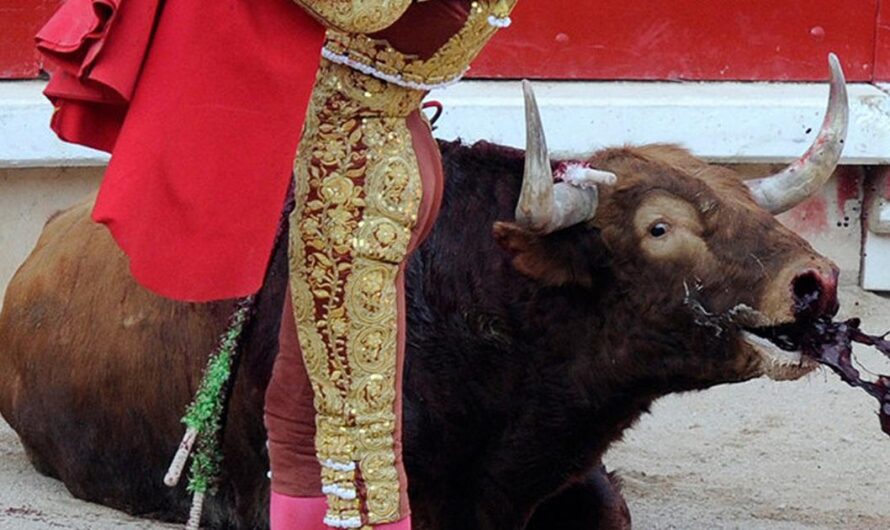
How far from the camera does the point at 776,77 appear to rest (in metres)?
6.00

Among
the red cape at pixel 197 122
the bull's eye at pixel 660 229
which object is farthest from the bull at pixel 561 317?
the red cape at pixel 197 122

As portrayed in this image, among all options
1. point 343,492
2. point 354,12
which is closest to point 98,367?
point 343,492

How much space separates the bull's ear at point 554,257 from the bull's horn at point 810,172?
385 millimetres

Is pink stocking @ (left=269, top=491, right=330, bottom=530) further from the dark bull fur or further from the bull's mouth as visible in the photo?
the bull's mouth

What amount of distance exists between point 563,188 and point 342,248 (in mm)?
913

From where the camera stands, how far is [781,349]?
336cm

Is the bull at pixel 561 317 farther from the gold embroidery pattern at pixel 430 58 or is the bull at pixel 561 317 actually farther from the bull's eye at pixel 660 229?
the gold embroidery pattern at pixel 430 58

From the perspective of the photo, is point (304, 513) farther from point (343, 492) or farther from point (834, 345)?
point (834, 345)

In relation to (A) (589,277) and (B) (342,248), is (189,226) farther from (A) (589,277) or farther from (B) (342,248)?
(A) (589,277)

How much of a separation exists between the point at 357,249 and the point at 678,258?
97 cm

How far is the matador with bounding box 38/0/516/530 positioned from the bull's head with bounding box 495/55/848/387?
2.06 ft

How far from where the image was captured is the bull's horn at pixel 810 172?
3.72m

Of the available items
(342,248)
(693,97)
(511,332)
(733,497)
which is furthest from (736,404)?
(342,248)

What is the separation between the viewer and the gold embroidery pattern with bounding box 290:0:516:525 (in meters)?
2.71
